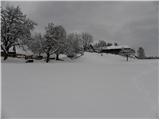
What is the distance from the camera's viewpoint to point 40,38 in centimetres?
3005

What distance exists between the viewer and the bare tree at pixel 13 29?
2206cm

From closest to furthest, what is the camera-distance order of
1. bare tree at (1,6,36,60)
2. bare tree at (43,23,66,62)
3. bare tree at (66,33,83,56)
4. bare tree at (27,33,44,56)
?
bare tree at (1,6,36,60)
bare tree at (27,33,44,56)
bare tree at (43,23,66,62)
bare tree at (66,33,83,56)

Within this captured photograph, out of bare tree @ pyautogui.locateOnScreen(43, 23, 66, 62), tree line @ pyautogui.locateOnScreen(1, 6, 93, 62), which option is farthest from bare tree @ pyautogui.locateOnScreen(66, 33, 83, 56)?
bare tree @ pyautogui.locateOnScreen(43, 23, 66, 62)

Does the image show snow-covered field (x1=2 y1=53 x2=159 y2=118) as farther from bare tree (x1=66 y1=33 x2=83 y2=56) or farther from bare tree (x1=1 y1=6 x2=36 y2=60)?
bare tree (x1=66 y1=33 x2=83 y2=56)

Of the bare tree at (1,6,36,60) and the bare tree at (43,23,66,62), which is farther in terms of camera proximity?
the bare tree at (43,23,66,62)

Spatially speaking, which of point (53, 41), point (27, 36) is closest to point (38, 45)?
point (53, 41)

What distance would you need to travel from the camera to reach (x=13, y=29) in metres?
23.3

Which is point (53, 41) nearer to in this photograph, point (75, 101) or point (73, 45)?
point (73, 45)

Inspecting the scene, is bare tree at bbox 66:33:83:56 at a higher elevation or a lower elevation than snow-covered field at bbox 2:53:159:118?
higher

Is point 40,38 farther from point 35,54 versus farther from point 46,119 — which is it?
point 46,119

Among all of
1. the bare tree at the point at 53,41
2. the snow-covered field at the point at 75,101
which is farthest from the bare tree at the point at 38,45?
the snow-covered field at the point at 75,101

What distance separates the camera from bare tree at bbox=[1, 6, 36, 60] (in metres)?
22.1

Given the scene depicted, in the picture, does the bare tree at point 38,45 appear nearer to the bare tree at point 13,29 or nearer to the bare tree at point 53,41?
the bare tree at point 53,41

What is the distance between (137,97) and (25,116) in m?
3.17
